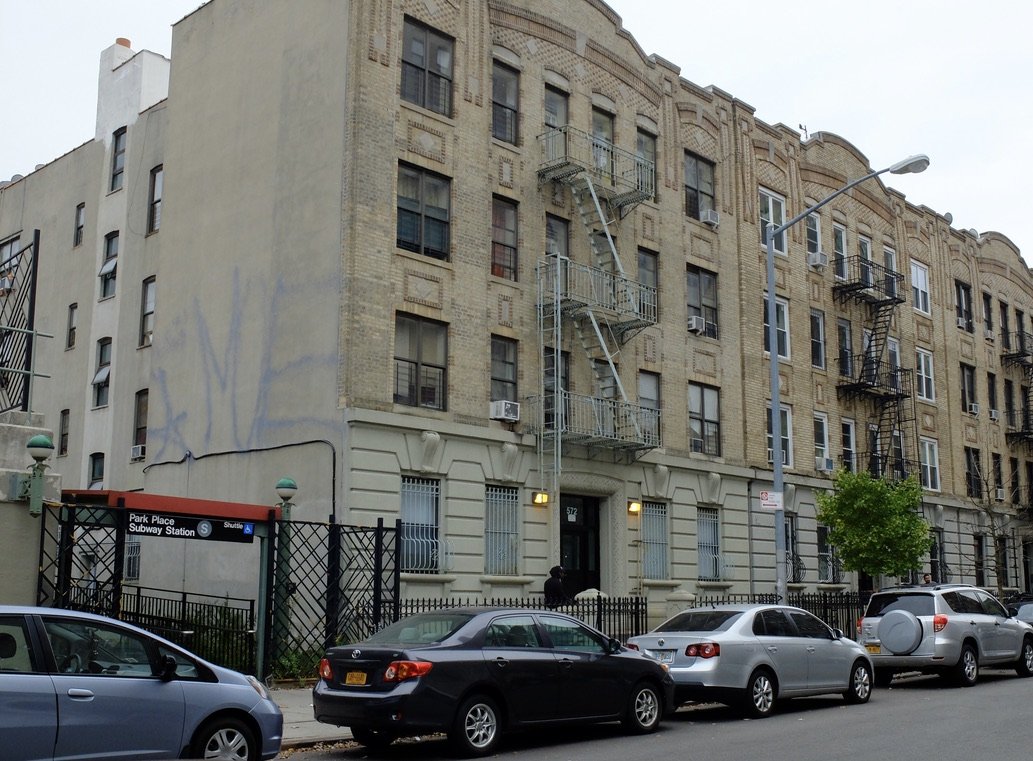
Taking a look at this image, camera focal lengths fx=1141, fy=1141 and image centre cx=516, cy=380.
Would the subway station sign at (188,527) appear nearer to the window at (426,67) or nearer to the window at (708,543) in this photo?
the window at (426,67)

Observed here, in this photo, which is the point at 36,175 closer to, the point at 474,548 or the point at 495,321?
the point at 495,321

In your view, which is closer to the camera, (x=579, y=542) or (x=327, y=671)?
(x=327, y=671)

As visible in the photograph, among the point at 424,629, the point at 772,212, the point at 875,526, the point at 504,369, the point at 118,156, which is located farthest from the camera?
the point at 772,212

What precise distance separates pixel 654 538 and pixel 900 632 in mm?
9356

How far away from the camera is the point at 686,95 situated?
1246 inches

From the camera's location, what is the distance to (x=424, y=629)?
12781 millimetres

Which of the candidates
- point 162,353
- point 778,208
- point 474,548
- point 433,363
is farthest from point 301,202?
point 778,208

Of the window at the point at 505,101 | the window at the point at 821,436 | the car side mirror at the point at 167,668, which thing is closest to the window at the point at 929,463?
the window at the point at 821,436

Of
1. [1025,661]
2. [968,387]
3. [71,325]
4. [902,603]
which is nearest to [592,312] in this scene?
[902,603]

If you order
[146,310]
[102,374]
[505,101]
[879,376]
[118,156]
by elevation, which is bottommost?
[102,374]

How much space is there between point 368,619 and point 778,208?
2011 cm

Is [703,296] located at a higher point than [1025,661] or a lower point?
higher

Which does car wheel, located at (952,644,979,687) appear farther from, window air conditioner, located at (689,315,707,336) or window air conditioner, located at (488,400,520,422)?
window air conditioner, located at (689,315,707,336)

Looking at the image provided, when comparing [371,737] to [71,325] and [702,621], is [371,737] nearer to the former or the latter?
[702,621]
